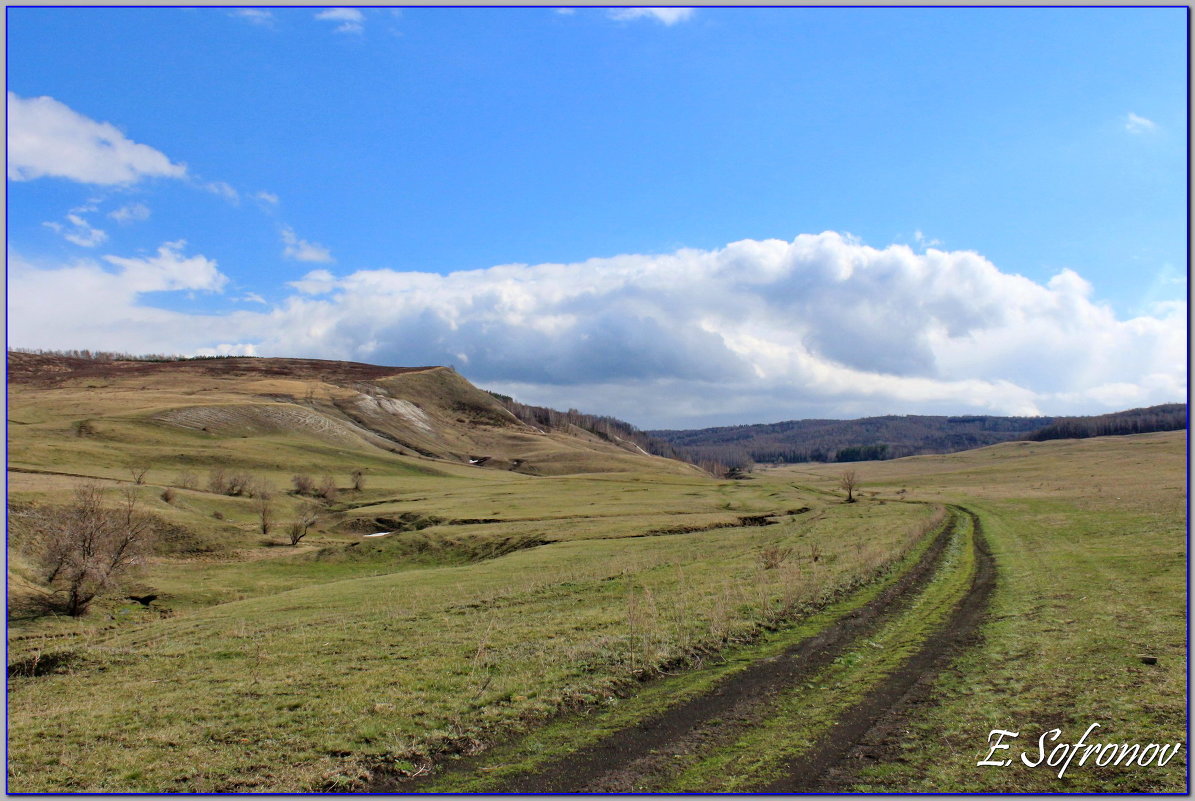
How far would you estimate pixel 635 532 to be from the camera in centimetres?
5788

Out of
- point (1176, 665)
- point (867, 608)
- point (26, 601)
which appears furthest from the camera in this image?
point (26, 601)

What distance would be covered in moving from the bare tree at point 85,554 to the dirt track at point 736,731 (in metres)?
32.1

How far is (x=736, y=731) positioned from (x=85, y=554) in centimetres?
3805

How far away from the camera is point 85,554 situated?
1396 inches

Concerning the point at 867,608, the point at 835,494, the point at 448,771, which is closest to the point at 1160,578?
the point at 867,608

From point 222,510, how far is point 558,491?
46.4m

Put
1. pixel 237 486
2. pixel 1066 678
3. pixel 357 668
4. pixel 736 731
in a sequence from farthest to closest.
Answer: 1. pixel 237 486
2. pixel 357 668
3. pixel 1066 678
4. pixel 736 731

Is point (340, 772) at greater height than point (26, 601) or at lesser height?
greater

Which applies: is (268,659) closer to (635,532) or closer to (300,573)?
(300,573)

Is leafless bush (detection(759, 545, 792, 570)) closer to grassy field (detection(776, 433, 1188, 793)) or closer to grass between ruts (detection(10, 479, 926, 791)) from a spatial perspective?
grass between ruts (detection(10, 479, 926, 791))

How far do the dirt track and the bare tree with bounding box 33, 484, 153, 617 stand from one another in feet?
105

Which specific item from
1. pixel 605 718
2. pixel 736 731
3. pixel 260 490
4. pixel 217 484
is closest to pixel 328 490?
pixel 260 490

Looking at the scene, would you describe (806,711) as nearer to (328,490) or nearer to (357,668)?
(357,668)

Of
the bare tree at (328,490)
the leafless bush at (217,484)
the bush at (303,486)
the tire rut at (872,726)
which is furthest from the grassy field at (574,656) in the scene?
the bush at (303,486)
